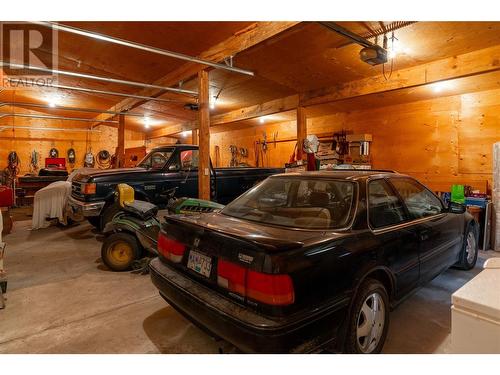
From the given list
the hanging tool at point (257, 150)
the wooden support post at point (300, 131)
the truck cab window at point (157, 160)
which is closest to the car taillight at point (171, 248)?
the truck cab window at point (157, 160)

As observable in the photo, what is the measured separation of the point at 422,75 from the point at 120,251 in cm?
580

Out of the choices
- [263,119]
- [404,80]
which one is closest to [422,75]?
[404,80]

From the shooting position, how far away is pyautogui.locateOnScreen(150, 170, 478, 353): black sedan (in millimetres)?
1558

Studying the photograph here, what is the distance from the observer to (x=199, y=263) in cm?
197

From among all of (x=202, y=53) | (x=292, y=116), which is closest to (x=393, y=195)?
(x=202, y=53)

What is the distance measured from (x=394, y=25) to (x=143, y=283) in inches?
185

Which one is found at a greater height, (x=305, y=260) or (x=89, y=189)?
(x=89, y=189)

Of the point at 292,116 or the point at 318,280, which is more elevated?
the point at 292,116

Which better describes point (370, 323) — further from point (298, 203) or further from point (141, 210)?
point (141, 210)

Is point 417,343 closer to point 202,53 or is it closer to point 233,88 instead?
point 202,53

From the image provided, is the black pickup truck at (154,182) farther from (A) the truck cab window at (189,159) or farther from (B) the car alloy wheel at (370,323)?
(B) the car alloy wheel at (370,323)

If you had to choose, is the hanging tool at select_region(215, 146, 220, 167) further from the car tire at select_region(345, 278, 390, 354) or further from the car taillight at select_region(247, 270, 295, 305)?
the car taillight at select_region(247, 270, 295, 305)

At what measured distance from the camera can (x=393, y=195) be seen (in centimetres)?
252

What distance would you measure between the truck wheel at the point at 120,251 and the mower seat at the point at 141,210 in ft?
1.01
